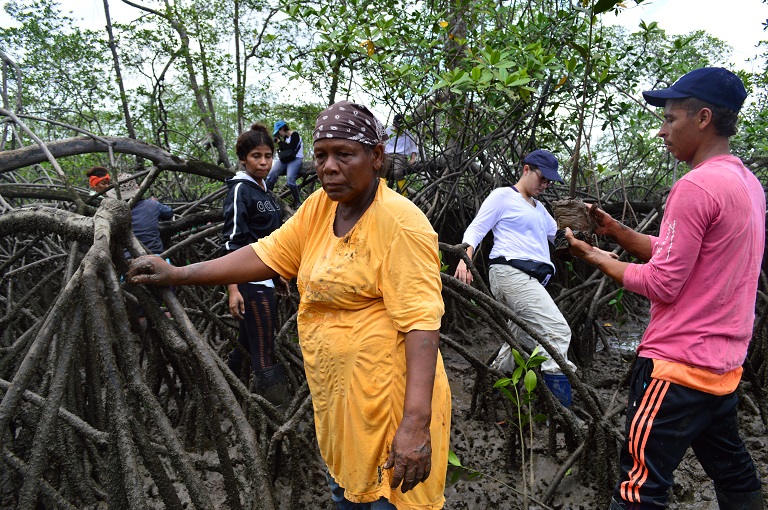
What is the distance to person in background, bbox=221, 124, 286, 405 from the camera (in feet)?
7.69

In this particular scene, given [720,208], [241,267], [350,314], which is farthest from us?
[241,267]

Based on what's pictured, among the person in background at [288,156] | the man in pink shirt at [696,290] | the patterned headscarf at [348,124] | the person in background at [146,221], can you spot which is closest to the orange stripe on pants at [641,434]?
the man in pink shirt at [696,290]

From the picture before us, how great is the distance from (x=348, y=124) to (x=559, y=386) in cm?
193

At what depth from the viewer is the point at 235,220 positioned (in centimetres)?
232

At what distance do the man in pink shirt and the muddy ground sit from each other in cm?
66

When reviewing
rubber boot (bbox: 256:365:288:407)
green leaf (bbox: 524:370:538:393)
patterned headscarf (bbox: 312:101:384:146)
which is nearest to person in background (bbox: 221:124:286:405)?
rubber boot (bbox: 256:365:288:407)

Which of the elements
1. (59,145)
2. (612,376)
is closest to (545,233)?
(612,376)

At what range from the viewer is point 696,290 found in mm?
1344

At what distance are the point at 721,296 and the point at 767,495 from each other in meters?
1.36

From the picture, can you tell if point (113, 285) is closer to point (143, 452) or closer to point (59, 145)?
point (143, 452)

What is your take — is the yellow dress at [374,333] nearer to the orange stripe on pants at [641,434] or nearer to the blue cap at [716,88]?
the orange stripe on pants at [641,434]

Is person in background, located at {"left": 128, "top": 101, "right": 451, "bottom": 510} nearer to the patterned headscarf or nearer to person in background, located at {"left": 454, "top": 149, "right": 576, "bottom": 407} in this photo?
the patterned headscarf

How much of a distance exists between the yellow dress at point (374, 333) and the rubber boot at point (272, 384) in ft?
4.45

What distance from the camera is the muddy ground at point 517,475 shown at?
2178mm
